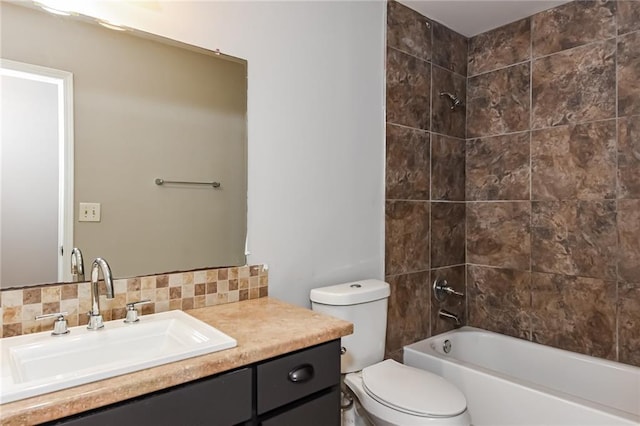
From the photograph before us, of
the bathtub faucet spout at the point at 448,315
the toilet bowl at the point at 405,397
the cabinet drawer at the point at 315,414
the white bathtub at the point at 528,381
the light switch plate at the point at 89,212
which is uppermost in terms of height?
the light switch plate at the point at 89,212

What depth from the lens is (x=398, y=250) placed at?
221cm

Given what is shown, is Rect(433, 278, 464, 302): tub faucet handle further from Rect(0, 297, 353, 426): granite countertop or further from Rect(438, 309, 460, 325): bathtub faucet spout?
Rect(0, 297, 353, 426): granite countertop

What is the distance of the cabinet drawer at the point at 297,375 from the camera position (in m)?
1.04

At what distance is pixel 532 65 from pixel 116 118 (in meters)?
2.31

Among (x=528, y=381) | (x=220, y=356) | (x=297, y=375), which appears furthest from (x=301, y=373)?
(x=528, y=381)

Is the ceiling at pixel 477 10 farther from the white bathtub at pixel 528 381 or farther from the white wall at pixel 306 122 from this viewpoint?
the white bathtub at pixel 528 381

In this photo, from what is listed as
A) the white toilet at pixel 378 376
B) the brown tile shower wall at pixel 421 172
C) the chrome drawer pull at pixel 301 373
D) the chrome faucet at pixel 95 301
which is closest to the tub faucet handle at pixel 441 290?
the brown tile shower wall at pixel 421 172

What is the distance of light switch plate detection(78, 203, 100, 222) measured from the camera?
1265 millimetres

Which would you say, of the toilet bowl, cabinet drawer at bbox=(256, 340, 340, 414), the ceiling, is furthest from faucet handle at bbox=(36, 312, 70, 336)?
the ceiling

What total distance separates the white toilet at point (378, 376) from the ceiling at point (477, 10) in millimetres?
1627

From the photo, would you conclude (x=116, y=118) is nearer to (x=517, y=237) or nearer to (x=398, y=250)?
(x=398, y=250)

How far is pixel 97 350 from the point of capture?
3.59 feet

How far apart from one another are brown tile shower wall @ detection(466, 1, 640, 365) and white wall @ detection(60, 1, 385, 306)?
88 cm

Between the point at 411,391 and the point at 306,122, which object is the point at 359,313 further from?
the point at 306,122
